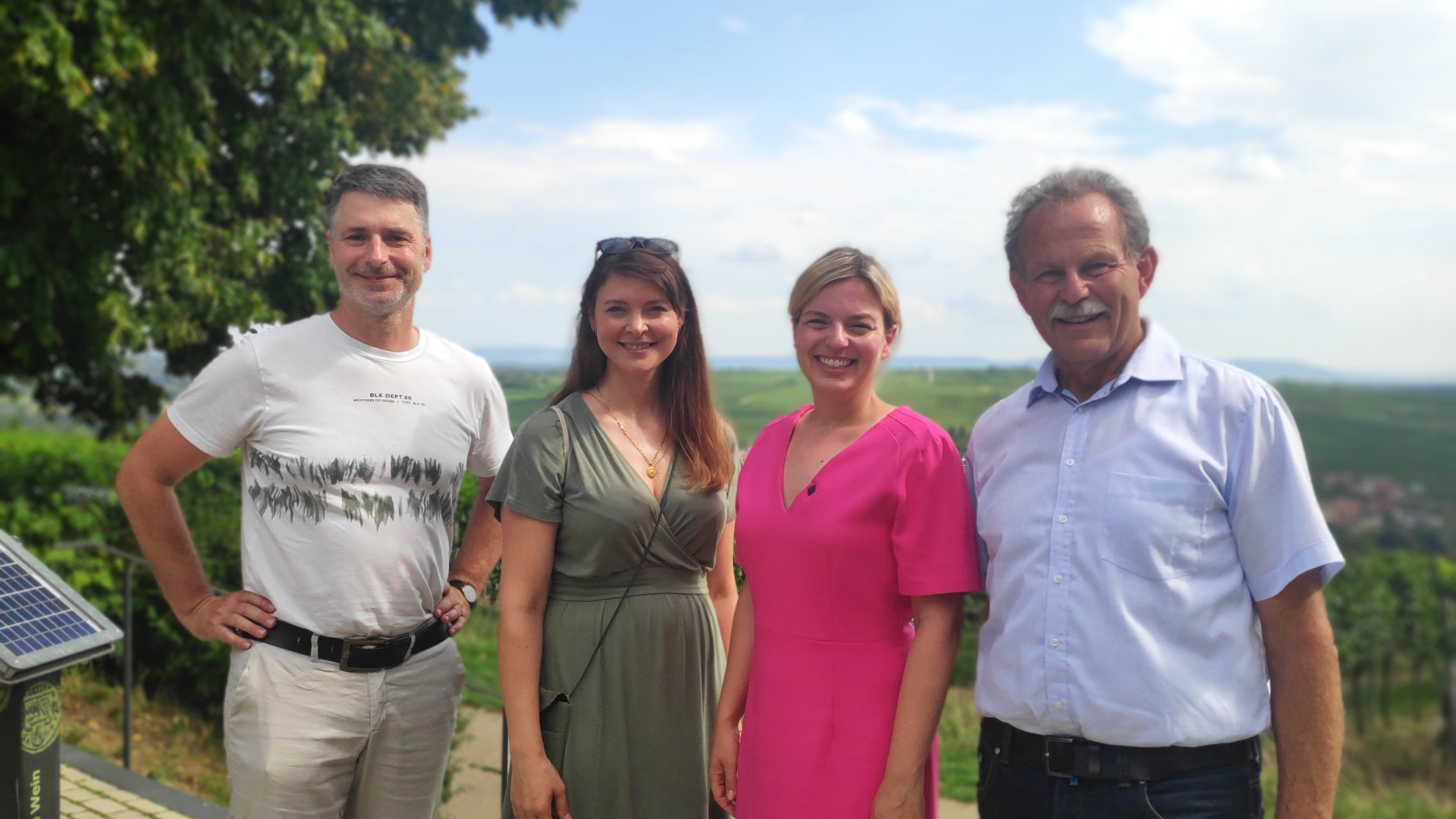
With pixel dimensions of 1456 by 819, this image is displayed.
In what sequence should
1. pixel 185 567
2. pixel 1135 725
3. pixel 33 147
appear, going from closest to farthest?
pixel 1135 725, pixel 185 567, pixel 33 147

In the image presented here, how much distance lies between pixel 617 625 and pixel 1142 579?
1.18 meters

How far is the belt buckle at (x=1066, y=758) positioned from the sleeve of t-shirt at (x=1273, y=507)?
1.56ft

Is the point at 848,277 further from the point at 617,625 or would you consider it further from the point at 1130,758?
the point at 1130,758

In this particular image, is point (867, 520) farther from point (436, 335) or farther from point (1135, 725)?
point (436, 335)

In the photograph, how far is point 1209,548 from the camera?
2.01 metres

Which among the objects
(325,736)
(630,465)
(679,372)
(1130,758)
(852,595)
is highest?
(679,372)

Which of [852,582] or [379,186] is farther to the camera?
[379,186]

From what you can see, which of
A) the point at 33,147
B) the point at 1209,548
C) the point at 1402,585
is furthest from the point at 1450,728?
the point at 33,147

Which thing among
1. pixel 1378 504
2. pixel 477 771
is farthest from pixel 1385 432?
pixel 477 771

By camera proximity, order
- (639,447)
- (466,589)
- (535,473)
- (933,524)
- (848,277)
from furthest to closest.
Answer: (466,589), (639,447), (535,473), (848,277), (933,524)

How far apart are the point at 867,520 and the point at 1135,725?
25.6 inches

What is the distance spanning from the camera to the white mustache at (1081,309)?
2.13 m

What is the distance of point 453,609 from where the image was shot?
2.84 m

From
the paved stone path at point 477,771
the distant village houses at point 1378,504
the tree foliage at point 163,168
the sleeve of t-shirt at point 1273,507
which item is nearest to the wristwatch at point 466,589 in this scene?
the paved stone path at point 477,771
